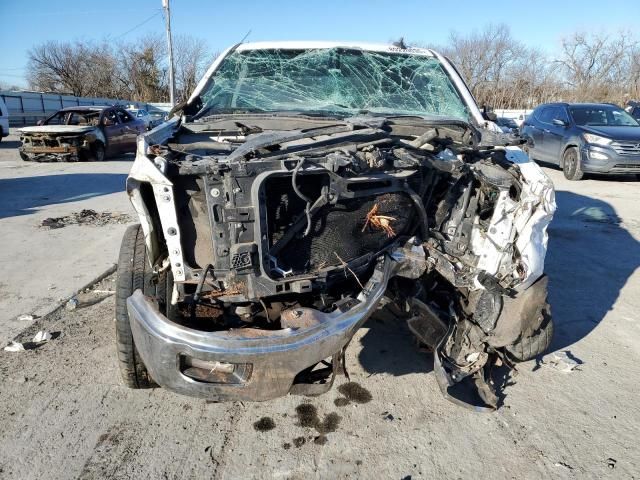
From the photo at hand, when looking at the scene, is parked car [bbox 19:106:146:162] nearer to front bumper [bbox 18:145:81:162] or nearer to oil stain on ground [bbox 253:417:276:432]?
front bumper [bbox 18:145:81:162]

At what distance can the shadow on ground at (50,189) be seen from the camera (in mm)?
7496

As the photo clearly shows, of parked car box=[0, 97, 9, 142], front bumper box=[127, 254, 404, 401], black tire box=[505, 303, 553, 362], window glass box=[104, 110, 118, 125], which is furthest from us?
parked car box=[0, 97, 9, 142]

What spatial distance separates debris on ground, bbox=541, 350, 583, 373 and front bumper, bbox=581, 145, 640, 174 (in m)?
7.93

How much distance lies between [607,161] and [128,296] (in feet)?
32.8

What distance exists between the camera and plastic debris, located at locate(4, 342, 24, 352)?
3165 millimetres

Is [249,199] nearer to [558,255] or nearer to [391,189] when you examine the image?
[391,189]

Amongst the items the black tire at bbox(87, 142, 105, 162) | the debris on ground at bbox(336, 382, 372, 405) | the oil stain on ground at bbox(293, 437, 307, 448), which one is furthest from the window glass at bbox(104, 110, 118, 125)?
the oil stain on ground at bbox(293, 437, 307, 448)

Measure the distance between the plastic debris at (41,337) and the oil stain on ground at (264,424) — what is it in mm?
1793

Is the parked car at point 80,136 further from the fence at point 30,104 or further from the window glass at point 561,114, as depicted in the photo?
the fence at point 30,104

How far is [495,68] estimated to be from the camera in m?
38.4

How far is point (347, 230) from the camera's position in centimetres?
245

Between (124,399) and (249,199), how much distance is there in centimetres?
145

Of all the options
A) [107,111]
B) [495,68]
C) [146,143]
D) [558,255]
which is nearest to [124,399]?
[146,143]

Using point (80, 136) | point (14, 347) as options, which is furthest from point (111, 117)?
point (14, 347)
